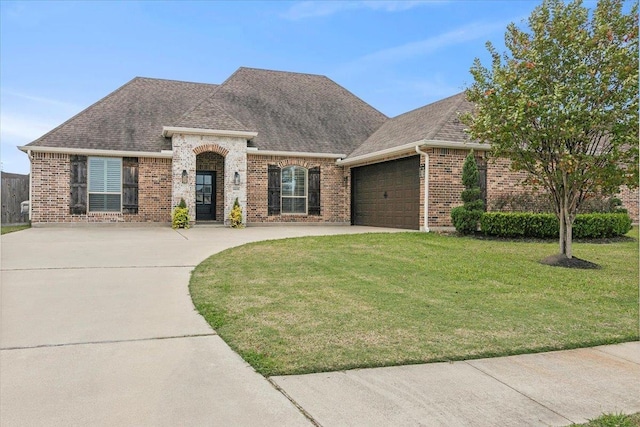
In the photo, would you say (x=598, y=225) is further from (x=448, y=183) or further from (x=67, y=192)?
(x=67, y=192)

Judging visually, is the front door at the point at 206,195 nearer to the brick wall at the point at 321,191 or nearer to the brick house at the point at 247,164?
the brick house at the point at 247,164

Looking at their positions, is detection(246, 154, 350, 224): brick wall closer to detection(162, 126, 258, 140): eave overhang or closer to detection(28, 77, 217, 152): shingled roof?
detection(162, 126, 258, 140): eave overhang

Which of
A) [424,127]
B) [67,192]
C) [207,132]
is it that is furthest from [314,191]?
[67,192]

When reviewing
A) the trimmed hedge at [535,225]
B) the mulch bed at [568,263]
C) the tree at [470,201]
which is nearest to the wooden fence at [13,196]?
the tree at [470,201]

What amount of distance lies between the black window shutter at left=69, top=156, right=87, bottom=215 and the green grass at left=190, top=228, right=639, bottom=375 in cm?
1032

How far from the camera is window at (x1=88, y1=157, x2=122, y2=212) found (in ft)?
57.1

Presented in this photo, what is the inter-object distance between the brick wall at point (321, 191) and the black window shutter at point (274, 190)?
172 millimetres

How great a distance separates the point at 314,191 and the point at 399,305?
14228mm

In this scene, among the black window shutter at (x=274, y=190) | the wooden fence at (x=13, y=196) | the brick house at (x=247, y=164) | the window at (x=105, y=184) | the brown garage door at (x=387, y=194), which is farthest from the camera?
the black window shutter at (x=274, y=190)

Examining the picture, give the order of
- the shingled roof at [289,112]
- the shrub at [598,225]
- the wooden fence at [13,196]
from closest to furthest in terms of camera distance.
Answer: the shrub at [598,225] → the wooden fence at [13,196] → the shingled roof at [289,112]

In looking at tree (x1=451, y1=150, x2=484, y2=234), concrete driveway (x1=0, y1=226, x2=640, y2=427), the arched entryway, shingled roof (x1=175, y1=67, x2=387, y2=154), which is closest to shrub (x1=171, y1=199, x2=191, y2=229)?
the arched entryway

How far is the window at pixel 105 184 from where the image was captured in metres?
17.4

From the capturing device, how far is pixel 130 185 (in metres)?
17.7

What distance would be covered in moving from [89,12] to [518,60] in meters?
9.40
